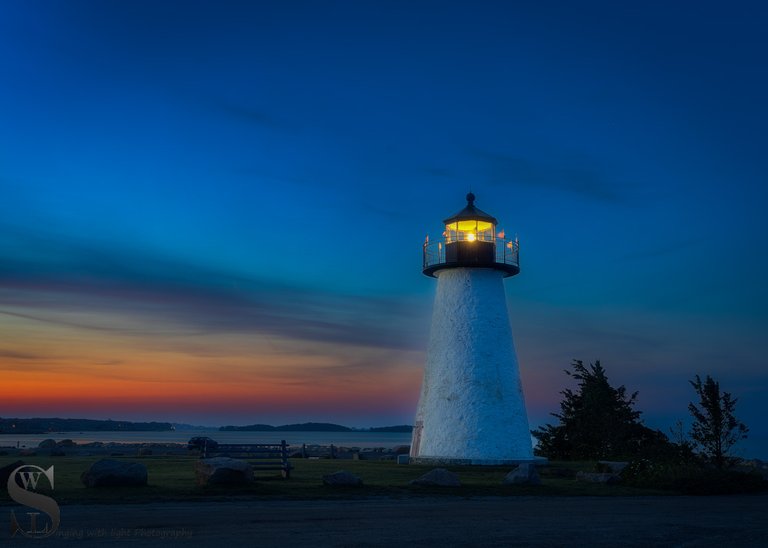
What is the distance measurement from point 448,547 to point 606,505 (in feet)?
24.7

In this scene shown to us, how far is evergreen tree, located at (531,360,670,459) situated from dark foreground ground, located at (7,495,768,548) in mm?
20190

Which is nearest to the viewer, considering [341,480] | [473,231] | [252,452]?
[341,480]

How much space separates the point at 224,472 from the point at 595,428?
24537 millimetres

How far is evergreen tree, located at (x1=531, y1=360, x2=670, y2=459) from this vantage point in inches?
1483

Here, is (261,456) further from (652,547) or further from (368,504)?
(652,547)

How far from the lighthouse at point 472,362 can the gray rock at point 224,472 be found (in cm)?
1272

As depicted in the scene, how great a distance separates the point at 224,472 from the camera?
18562mm

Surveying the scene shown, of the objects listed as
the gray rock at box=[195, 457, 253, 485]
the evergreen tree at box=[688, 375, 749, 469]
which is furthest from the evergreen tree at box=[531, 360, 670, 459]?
the gray rock at box=[195, 457, 253, 485]

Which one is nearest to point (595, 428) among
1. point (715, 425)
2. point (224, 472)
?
point (715, 425)

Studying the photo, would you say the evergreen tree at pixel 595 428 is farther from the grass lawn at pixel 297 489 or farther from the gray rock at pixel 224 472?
the gray rock at pixel 224 472

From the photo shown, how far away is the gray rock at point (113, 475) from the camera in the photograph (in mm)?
17891

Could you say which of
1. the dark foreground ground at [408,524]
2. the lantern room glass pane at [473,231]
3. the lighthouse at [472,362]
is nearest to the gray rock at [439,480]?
the dark foreground ground at [408,524]

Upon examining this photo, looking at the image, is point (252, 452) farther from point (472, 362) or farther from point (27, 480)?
point (472, 362)

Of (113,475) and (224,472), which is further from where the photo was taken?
(224,472)
